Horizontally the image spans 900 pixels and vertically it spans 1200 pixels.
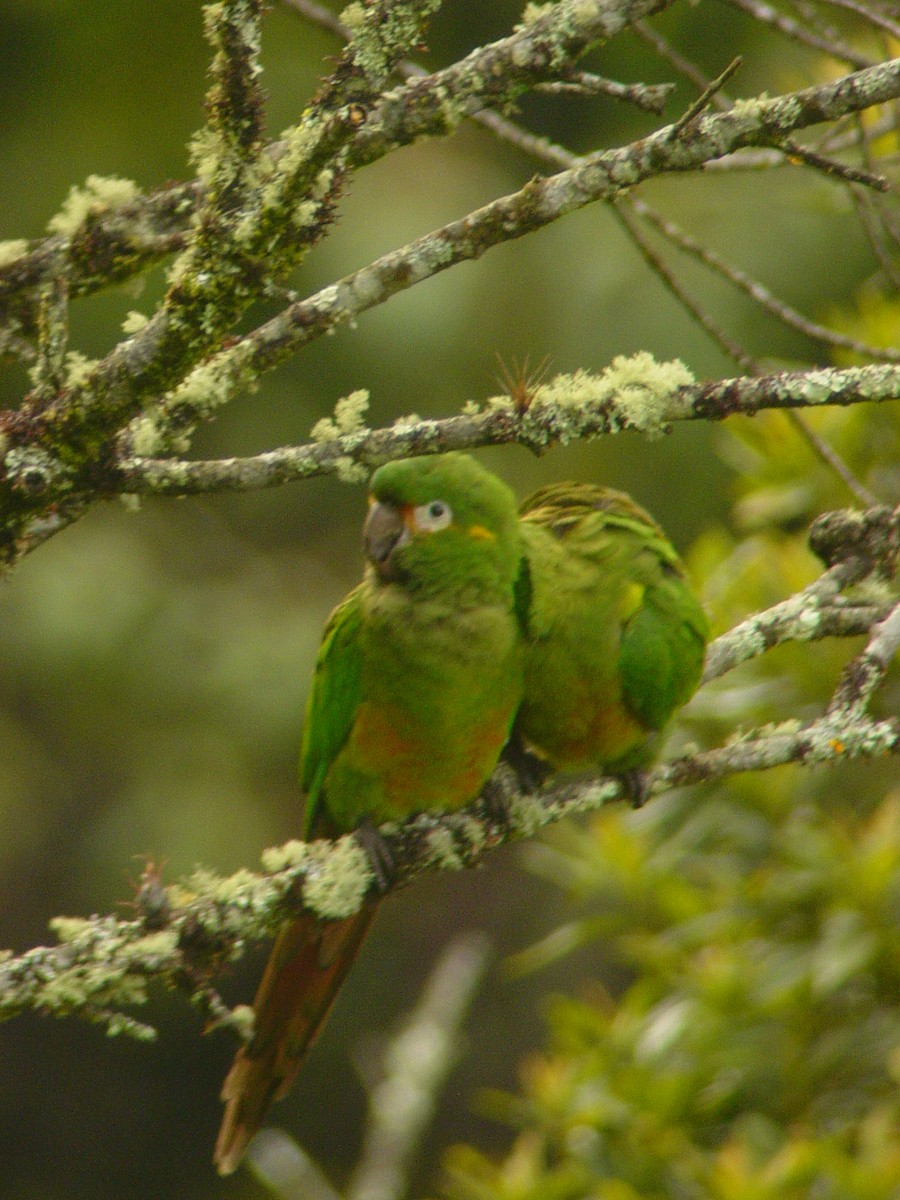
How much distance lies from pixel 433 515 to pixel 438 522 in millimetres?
17

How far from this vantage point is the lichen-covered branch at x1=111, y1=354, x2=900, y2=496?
1.64 metres

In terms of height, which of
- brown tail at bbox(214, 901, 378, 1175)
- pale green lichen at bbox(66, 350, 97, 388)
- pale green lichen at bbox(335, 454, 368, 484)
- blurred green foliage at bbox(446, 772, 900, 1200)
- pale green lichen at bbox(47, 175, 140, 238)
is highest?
pale green lichen at bbox(47, 175, 140, 238)

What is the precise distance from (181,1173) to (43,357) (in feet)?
18.5

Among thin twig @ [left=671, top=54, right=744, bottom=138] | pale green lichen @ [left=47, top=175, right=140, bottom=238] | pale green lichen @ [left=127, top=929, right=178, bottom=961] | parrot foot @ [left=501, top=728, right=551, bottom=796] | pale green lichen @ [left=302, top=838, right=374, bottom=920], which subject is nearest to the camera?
thin twig @ [left=671, top=54, right=744, bottom=138]

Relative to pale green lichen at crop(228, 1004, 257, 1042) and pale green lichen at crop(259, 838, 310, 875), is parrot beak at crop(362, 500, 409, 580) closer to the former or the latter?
pale green lichen at crop(259, 838, 310, 875)

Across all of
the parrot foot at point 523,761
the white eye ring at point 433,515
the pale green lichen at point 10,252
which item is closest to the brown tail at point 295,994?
the parrot foot at point 523,761

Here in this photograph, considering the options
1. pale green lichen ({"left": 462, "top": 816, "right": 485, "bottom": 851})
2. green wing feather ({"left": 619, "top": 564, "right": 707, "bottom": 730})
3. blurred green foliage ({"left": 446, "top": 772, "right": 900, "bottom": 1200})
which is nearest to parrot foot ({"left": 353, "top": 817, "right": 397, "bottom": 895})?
pale green lichen ({"left": 462, "top": 816, "right": 485, "bottom": 851})

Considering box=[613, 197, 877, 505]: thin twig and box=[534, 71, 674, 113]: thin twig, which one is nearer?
box=[534, 71, 674, 113]: thin twig

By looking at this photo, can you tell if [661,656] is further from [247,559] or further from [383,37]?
[247,559]

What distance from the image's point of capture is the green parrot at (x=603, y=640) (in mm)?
2389

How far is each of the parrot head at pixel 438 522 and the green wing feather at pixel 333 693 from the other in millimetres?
208

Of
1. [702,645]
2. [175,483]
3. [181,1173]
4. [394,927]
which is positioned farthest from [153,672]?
[175,483]

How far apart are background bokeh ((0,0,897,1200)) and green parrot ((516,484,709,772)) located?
12.8 ft

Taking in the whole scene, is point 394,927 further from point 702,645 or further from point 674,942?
point 702,645
